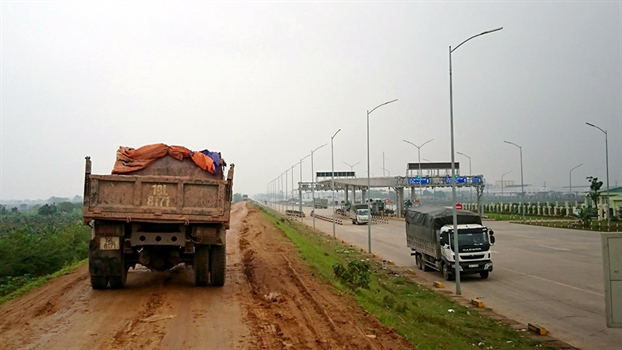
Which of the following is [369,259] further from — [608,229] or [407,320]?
[608,229]

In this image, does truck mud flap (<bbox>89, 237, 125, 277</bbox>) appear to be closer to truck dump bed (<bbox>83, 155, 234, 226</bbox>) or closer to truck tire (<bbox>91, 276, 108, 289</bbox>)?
truck tire (<bbox>91, 276, 108, 289</bbox>)

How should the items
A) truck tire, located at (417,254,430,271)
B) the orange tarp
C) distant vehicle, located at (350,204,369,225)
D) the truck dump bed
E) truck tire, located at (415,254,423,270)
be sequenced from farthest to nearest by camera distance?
distant vehicle, located at (350,204,369,225) → truck tire, located at (415,254,423,270) → truck tire, located at (417,254,430,271) → the orange tarp → the truck dump bed

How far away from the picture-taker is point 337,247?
36469 millimetres

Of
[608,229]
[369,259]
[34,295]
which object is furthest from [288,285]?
[608,229]

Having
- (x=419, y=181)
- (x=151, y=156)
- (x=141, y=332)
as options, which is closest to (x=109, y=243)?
(x=151, y=156)

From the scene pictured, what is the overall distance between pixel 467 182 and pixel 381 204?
20.6m

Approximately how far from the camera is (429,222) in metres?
25.2

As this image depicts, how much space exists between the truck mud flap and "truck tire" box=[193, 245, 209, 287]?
167cm

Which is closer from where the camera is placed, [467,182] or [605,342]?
[605,342]

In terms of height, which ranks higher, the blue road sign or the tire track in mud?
the blue road sign

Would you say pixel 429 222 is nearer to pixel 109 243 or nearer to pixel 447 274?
pixel 447 274

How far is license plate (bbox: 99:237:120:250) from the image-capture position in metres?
12.5

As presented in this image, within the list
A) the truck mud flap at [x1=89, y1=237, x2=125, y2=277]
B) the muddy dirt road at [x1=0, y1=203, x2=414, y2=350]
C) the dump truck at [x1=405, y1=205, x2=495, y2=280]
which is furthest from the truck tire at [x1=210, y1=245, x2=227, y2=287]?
the dump truck at [x1=405, y1=205, x2=495, y2=280]

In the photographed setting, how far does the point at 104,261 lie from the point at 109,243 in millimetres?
574
